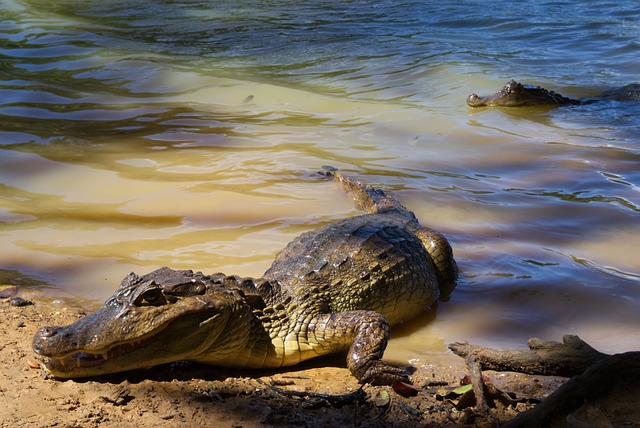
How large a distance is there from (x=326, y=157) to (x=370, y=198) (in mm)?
1467

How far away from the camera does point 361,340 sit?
3.53m

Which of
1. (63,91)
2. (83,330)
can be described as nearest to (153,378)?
(83,330)

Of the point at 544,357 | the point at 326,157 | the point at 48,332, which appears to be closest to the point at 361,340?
the point at 544,357

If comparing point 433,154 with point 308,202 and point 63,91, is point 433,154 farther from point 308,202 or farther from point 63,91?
point 63,91

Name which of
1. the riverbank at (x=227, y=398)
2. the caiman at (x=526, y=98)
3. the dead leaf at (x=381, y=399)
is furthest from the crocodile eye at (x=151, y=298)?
the caiman at (x=526, y=98)

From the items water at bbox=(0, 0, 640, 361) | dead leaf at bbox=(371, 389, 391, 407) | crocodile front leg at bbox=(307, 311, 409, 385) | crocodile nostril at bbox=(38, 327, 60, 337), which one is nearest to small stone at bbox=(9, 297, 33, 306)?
water at bbox=(0, 0, 640, 361)

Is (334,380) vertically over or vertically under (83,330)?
under

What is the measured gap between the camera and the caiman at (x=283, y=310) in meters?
3.16

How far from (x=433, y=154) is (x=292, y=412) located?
15.3 ft

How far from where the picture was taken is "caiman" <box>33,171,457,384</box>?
3.16 meters

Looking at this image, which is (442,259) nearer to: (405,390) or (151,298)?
(405,390)

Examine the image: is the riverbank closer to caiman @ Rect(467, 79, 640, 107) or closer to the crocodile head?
the crocodile head

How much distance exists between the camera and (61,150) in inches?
269

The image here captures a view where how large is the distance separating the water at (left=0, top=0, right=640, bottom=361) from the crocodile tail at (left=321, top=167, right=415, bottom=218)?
11cm
